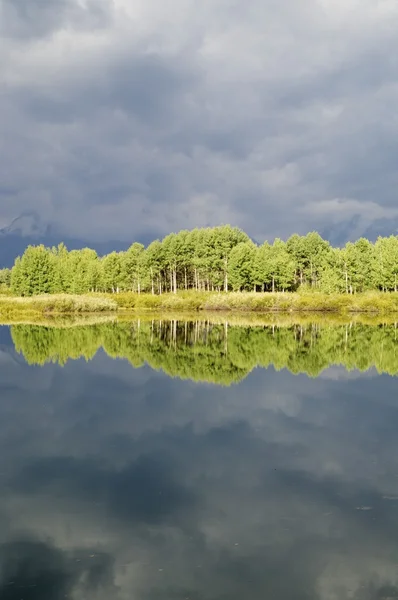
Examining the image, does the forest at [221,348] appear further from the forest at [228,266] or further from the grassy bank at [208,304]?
the forest at [228,266]

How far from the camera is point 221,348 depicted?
Answer: 2903 centimetres

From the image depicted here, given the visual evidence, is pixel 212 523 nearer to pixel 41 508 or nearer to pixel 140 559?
pixel 140 559

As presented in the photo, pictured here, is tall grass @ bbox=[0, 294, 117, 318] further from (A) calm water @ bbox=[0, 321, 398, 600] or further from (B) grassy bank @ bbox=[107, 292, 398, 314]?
(A) calm water @ bbox=[0, 321, 398, 600]

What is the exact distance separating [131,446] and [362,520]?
5430 mm

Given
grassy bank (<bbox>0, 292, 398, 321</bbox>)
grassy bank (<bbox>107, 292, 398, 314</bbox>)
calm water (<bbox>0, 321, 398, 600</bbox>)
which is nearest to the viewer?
calm water (<bbox>0, 321, 398, 600</bbox>)

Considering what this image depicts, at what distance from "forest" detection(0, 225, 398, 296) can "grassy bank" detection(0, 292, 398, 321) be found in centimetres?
905

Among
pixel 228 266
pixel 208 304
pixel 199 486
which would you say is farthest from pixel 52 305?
pixel 199 486

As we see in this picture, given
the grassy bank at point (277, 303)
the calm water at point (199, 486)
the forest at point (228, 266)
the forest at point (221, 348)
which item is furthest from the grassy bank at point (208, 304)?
the calm water at point (199, 486)

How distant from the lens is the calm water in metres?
6.76

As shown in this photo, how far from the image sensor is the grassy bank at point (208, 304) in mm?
64750

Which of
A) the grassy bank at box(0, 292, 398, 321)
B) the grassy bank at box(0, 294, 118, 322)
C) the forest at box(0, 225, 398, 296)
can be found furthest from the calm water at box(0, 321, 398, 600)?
the forest at box(0, 225, 398, 296)

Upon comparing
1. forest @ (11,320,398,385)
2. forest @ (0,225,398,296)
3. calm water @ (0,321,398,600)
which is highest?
forest @ (0,225,398,296)

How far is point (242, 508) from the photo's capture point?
866 centimetres

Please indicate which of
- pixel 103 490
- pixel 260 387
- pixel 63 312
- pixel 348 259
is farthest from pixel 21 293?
pixel 103 490
